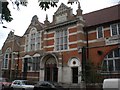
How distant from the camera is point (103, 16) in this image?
28703mm

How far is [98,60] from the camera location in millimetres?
25984

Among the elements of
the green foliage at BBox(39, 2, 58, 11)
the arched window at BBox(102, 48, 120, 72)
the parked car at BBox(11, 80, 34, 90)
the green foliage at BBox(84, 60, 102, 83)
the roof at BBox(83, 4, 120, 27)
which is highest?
the roof at BBox(83, 4, 120, 27)

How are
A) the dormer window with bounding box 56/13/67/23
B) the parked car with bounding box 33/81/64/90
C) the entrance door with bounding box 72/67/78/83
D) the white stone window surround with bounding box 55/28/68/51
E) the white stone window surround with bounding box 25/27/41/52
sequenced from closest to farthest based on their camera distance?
the parked car with bounding box 33/81/64/90 < the entrance door with bounding box 72/67/78/83 < the white stone window surround with bounding box 55/28/68/51 < the dormer window with bounding box 56/13/67/23 < the white stone window surround with bounding box 25/27/41/52

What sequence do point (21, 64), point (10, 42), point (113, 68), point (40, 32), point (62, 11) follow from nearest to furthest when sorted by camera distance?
point (113, 68)
point (62, 11)
point (40, 32)
point (21, 64)
point (10, 42)

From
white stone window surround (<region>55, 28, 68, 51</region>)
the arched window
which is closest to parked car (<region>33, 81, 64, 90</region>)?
the arched window

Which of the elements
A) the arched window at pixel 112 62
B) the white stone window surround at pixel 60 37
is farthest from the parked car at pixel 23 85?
the white stone window surround at pixel 60 37

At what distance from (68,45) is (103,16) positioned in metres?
6.78

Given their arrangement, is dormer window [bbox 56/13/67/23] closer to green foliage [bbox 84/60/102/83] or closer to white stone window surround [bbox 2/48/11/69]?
green foliage [bbox 84/60/102/83]

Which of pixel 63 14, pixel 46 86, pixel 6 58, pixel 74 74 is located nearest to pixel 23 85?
pixel 46 86

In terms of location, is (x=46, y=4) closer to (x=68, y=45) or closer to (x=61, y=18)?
(x=68, y=45)

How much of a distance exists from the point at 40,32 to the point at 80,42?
9.56 m

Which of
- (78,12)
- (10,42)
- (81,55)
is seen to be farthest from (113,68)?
(10,42)

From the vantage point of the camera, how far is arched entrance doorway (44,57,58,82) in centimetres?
3028

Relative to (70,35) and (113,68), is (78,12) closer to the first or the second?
(70,35)
